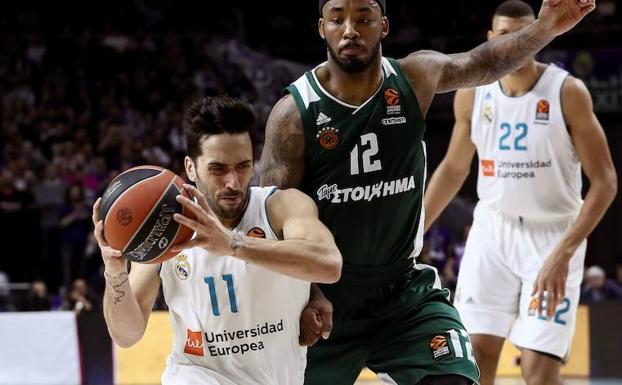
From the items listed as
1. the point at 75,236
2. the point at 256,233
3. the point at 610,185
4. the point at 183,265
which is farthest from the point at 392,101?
the point at 75,236

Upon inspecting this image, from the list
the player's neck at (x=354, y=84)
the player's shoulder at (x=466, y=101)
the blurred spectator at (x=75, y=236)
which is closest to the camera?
the player's neck at (x=354, y=84)

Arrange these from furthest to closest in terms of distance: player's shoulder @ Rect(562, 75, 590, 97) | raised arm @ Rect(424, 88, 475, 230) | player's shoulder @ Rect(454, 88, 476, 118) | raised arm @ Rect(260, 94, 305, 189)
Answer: player's shoulder @ Rect(454, 88, 476, 118) < raised arm @ Rect(424, 88, 475, 230) < player's shoulder @ Rect(562, 75, 590, 97) < raised arm @ Rect(260, 94, 305, 189)

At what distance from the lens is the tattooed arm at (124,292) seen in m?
3.34

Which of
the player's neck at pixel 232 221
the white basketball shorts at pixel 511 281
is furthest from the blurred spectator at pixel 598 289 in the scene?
the player's neck at pixel 232 221

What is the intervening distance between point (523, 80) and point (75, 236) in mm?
7546

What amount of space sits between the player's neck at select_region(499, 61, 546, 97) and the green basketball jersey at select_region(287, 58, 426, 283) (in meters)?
1.45

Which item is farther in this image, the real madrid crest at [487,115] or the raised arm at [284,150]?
the real madrid crest at [487,115]

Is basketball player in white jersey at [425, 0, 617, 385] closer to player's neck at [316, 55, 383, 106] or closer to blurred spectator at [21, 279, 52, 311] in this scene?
player's neck at [316, 55, 383, 106]

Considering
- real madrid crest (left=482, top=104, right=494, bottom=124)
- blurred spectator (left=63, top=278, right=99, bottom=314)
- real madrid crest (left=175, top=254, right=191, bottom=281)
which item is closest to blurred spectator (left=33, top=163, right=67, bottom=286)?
blurred spectator (left=63, top=278, right=99, bottom=314)

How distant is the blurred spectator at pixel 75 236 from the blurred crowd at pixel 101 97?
0.01 meters

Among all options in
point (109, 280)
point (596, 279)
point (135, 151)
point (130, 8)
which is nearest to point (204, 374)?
point (109, 280)

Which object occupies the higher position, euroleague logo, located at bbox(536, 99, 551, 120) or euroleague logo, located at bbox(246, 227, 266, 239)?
euroleague logo, located at bbox(536, 99, 551, 120)

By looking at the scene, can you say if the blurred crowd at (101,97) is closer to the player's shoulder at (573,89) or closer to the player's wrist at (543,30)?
the player's shoulder at (573,89)

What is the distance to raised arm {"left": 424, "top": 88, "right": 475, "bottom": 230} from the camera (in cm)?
546
